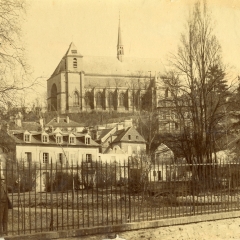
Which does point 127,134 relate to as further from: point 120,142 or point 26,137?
point 26,137

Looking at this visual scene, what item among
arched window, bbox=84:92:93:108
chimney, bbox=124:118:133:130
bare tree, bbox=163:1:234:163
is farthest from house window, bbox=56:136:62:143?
bare tree, bbox=163:1:234:163

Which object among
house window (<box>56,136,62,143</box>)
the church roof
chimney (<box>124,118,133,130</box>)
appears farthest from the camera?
chimney (<box>124,118,133,130</box>)

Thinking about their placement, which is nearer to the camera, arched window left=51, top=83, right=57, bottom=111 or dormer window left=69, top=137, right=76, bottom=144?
arched window left=51, top=83, right=57, bottom=111

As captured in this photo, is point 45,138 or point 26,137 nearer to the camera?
point 26,137

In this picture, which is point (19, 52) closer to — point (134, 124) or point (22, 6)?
point (22, 6)

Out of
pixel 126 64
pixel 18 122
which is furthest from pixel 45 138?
pixel 126 64

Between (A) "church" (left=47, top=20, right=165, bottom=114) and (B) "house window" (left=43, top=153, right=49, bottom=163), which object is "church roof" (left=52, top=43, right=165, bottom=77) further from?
(B) "house window" (left=43, top=153, right=49, bottom=163)

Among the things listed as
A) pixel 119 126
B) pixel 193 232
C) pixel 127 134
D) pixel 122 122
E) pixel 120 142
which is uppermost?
pixel 122 122
